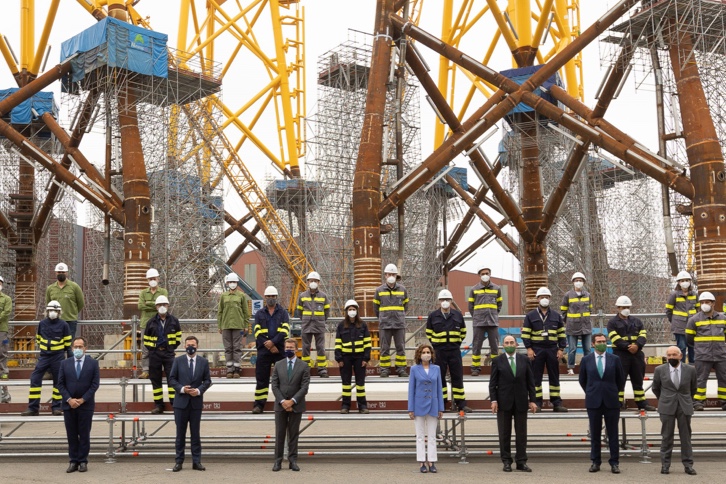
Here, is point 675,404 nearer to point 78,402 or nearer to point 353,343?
point 353,343

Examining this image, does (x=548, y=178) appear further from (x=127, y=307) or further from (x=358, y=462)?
(x=358, y=462)

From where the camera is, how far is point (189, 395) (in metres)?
12.6

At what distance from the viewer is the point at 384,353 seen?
17.0m

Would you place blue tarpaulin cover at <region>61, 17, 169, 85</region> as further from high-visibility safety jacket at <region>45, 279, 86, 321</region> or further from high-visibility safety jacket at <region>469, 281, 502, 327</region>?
high-visibility safety jacket at <region>469, 281, 502, 327</region>

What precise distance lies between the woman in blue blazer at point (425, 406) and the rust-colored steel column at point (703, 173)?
16260mm

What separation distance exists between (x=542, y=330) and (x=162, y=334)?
22.4 feet

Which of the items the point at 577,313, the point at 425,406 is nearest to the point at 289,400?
the point at 425,406

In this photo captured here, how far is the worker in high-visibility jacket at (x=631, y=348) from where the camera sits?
1433cm

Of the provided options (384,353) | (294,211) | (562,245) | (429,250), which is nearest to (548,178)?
(562,245)

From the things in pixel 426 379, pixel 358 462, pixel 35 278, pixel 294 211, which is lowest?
pixel 358 462

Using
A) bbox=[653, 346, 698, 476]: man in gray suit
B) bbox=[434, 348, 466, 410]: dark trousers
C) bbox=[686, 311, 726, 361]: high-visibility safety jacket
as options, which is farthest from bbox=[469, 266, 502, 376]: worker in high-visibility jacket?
bbox=[653, 346, 698, 476]: man in gray suit

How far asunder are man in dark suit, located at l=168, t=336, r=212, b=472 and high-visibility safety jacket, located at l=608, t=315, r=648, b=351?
709 centimetres

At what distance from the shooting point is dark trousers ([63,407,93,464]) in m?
12.6

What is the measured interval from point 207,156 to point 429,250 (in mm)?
14076
